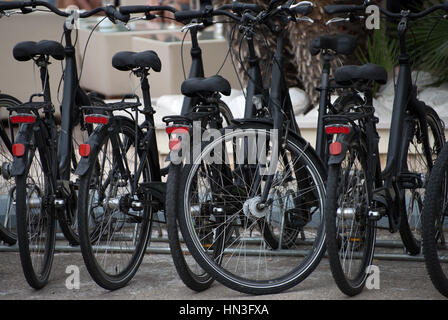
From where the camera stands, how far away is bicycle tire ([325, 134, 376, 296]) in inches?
139

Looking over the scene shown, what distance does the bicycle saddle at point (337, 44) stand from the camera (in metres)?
4.16

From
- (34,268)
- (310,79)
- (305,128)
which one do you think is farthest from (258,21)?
(310,79)

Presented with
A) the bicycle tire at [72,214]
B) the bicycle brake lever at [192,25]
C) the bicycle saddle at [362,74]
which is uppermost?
the bicycle brake lever at [192,25]

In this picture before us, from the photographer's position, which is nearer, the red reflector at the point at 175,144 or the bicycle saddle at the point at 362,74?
the red reflector at the point at 175,144

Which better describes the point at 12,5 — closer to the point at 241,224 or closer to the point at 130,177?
the point at 130,177

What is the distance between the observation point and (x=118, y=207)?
4004 mm

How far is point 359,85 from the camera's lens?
4.00m

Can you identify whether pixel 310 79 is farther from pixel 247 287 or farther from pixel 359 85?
pixel 247 287

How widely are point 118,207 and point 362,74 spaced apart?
4.22ft

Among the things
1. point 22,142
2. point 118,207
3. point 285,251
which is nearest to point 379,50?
point 285,251

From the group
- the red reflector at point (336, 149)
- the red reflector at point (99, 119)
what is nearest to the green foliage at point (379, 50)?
the red reflector at point (336, 149)

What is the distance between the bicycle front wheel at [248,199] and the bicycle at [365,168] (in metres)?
0.15

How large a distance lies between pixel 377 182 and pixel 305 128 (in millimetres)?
2000

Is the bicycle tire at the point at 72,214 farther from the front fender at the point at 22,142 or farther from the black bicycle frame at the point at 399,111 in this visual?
the black bicycle frame at the point at 399,111
